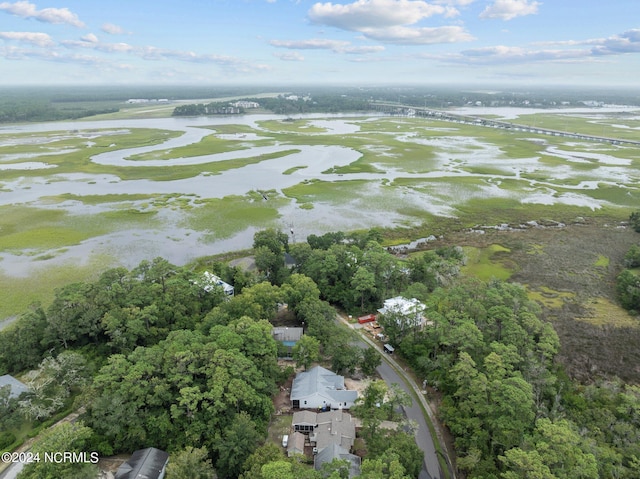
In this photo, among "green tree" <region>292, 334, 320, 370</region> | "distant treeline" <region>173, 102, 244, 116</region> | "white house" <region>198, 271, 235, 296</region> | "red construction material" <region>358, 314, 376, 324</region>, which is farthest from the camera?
"distant treeline" <region>173, 102, 244, 116</region>

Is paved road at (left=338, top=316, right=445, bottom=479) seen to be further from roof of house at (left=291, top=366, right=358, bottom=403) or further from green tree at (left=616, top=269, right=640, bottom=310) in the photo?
green tree at (left=616, top=269, right=640, bottom=310)

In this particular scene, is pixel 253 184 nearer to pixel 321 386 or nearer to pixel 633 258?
pixel 321 386

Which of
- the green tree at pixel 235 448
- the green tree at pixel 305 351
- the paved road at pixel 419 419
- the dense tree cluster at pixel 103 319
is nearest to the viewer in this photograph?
the green tree at pixel 235 448

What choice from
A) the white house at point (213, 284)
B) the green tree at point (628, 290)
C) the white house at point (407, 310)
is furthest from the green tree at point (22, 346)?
the green tree at point (628, 290)

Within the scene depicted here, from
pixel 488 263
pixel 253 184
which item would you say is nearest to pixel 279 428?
pixel 488 263

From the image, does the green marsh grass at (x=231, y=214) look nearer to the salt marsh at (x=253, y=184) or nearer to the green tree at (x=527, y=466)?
the salt marsh at (x=253, y=184)

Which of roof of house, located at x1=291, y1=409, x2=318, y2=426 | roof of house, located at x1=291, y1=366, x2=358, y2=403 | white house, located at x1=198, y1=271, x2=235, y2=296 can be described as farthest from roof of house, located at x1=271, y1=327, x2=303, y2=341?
roof of house, located at x1=291, y1=409, x2=318, y2=426
